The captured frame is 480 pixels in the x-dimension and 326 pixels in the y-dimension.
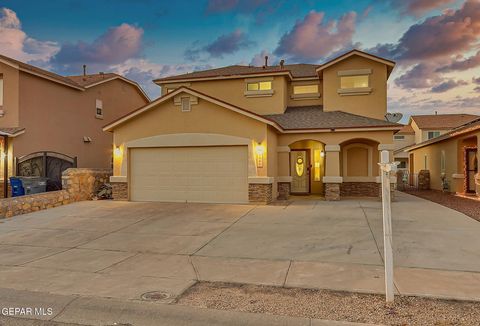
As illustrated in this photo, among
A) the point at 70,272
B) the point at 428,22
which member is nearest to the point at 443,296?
the point at 70,272

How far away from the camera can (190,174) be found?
48.3 feet

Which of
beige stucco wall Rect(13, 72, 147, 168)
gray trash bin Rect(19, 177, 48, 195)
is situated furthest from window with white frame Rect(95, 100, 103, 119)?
gray trash bin Rect(19, 177, 48, 195)

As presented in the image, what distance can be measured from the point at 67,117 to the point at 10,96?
3.32 m

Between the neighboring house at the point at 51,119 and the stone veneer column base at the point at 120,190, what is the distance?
11.4 ft

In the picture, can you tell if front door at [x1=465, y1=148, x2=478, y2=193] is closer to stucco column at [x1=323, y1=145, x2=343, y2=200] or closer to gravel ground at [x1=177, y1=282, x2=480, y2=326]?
stucco column at [x1=323, y1=145, x2=343, y2=200]

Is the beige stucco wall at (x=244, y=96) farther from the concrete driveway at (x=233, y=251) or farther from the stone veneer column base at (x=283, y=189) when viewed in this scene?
the concrete driveway at (x=233, y=251)

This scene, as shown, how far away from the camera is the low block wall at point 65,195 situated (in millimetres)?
11797

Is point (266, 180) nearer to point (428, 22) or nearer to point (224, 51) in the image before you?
point (428, 22)

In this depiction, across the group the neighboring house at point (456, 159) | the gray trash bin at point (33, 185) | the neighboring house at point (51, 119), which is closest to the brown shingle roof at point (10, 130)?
the neighboring house at point (51, 119)

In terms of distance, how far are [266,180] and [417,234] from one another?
6.43 meters

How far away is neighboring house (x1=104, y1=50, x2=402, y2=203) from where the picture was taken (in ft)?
46.7

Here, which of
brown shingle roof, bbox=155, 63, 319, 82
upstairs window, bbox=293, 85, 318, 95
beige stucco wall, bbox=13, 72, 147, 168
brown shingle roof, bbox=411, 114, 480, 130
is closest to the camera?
beige stucco wall, bbox=13, 72, 147, 168

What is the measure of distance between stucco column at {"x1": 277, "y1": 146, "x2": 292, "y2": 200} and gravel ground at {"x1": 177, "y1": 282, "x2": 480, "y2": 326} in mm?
11563

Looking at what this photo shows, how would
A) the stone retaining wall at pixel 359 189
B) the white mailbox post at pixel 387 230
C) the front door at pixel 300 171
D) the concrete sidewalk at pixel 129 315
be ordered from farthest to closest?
1. the front door at pixel 300 171
2. the stone retaining wall at pixel 359 189
3. the white mailbox post at pixel 387 230
4. the concrete sidewalk at pixel 129 315
